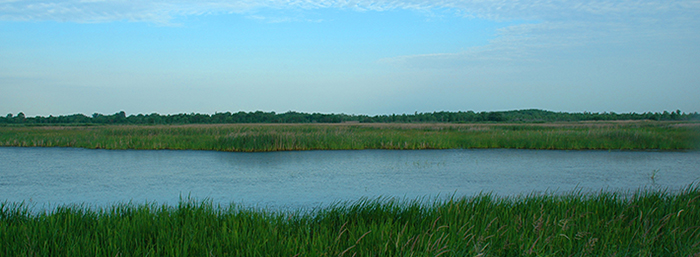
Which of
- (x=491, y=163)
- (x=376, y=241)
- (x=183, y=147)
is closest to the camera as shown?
(x=376, y=241)

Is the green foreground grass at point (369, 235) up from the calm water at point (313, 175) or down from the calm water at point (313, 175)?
up

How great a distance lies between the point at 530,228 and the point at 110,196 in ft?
23.5

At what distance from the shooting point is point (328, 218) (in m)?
4.91

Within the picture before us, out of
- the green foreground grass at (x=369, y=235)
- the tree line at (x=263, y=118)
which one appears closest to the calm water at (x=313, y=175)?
the green foreground grass at (x=369, y=235)

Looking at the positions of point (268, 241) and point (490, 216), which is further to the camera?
point (490, 216)

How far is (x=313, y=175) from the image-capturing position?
35.2 feet

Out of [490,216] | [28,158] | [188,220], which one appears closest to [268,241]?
[188,220]

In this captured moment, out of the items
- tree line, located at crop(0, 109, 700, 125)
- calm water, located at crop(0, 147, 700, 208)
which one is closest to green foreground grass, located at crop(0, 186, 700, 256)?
calm water, located at crop(0, 147, 700, 208)

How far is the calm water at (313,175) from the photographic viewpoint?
8117mm

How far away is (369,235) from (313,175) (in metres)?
6.81

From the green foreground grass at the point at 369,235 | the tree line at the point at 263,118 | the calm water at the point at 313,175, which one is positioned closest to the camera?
the green foreground grass at the point at 369,235

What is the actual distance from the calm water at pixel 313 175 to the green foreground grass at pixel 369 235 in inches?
69.3

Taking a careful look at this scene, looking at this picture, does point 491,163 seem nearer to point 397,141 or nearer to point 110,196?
point 397,141

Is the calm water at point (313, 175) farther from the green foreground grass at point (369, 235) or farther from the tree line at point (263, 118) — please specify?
the tree line at point (263, 118)
